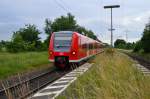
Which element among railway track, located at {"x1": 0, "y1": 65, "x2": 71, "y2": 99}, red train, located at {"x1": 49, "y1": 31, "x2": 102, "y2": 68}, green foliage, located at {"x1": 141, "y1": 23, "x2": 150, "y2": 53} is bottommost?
railway track, located at {"x1": 0, "y1": 65, "x2": 71, "y2": 99}

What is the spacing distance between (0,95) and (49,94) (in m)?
1.75

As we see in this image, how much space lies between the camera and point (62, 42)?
81.7 feet

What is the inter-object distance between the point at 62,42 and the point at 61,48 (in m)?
0.42

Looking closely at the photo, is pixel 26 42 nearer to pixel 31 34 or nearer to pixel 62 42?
pixel 31 34

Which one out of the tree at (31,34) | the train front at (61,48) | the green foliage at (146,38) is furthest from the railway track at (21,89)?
the tree at (31,34)

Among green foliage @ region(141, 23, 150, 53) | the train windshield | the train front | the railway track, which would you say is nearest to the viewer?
the railway track

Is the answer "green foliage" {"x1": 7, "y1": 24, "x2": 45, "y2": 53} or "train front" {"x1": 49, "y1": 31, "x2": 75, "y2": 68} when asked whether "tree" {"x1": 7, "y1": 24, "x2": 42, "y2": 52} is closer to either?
→ "green foliage" {"x1": 7, "y1": 24, "x2": 45, "y2": 53}

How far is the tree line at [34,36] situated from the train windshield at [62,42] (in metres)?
38.2

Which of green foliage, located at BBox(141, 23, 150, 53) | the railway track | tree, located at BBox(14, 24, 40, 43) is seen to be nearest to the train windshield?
the railway track

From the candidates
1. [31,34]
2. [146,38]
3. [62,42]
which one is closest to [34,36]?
[31,34]

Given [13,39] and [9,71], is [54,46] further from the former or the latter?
[13,39]

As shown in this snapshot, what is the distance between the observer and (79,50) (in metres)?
26.3

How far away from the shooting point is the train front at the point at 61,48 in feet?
80.7

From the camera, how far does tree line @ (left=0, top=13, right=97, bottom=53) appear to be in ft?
209
